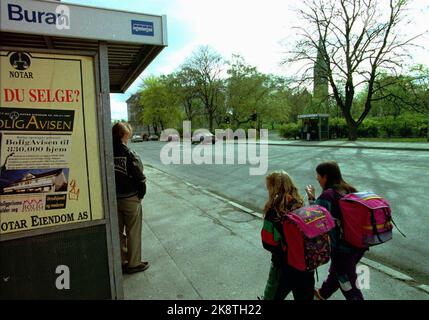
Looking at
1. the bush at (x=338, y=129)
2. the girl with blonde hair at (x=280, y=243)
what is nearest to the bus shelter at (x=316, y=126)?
the bush at (x=338, y=129)

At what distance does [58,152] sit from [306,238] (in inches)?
78.2

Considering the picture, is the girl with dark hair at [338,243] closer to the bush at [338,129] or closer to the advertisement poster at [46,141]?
the advertisement poster at [46,141]

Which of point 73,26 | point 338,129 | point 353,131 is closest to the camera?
point 73,26

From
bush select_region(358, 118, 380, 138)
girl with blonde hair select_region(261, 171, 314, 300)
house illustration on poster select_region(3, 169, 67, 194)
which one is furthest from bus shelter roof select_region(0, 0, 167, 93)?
bush select_region(358, 118, 380, 138)

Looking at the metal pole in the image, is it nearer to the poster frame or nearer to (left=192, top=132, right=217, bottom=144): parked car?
the poster frame

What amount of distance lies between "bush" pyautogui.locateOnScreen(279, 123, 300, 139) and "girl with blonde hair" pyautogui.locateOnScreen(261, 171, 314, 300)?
3448 centimetres

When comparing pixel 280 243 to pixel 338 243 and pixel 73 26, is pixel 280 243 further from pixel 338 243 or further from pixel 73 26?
pixel 73 26

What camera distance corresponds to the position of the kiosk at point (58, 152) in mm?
2447

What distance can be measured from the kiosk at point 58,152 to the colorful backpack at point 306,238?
1.49 meters

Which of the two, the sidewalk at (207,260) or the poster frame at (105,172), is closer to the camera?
the poster frame at (105,172)

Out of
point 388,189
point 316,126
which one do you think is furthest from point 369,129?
point 388,189

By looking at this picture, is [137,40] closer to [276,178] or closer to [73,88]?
[73,88]

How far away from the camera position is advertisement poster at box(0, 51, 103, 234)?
247 cm

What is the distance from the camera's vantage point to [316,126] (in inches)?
1236
